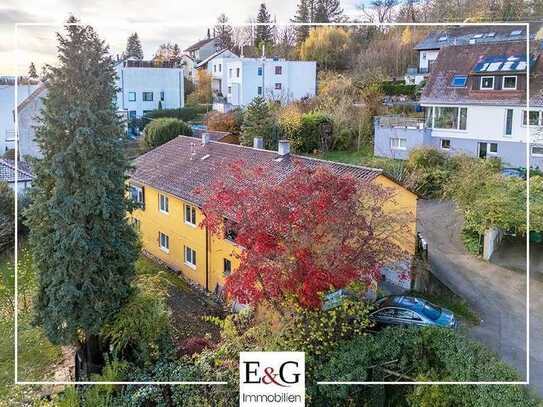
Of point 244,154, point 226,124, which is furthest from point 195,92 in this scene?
point 244,154

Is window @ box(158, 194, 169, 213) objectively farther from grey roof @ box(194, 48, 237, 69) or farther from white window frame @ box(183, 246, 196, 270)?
grey roof @ box(194, 48, 237, 69)

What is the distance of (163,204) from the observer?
12227mm

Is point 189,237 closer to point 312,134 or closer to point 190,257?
point 190,257

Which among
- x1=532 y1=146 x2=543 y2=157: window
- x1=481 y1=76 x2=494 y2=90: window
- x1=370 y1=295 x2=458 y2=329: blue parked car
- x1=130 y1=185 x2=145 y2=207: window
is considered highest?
x1=481 y1=76 x2=494 y2=90: window

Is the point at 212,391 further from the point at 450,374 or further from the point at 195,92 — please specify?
the point at 195,92

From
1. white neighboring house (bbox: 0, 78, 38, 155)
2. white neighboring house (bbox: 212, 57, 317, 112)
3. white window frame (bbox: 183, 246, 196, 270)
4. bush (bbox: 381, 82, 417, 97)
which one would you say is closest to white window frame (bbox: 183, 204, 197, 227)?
white window frame (bbox: 183, 246, 196, 270)

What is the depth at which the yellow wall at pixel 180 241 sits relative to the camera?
416 inches

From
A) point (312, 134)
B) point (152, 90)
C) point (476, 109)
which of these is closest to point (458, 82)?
point (476, 109)

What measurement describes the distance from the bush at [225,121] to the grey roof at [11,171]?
4.81 metres

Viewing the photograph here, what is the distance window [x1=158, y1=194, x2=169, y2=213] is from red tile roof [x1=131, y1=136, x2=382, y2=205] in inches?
11.0

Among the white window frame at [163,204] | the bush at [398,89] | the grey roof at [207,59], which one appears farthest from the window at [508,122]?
the white window frame at [163,204]

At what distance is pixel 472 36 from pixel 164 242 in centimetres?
822

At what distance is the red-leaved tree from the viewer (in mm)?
6246

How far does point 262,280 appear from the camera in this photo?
641 cm
